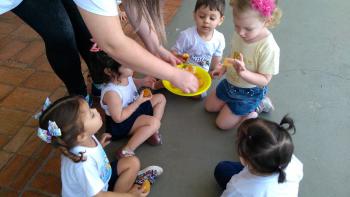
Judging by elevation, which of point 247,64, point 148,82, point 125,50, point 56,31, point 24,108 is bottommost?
point 24,108

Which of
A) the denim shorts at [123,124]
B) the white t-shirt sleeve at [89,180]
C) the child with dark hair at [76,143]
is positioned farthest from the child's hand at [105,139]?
the white t-shirt sleeve at [89,180]

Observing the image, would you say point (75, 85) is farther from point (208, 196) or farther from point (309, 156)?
point (309, 156)

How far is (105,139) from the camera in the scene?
1.63 m

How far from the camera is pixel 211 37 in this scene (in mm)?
1992

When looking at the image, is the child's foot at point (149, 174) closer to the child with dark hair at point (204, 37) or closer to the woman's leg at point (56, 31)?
the woman's leg at point (56, 31)

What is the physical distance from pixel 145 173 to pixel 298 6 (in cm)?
206

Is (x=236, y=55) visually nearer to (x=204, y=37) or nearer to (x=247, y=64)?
(x=247, y=64)

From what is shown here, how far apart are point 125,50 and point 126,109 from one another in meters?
0.54

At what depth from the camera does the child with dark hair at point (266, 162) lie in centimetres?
112

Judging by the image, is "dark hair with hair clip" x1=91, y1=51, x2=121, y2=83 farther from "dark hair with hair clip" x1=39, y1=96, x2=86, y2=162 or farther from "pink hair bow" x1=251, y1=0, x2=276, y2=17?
"pink hair bow" x1=251, y1=0, x2=276, y2=17

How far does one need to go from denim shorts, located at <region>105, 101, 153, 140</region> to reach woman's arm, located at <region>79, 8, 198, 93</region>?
1.66 feet

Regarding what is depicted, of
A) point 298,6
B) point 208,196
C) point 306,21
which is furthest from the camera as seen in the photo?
point 298,6

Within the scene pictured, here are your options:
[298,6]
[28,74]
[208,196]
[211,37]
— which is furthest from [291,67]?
[28,74]

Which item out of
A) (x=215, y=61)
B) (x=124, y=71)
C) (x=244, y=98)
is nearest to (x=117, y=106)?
(x=124, y=71)
